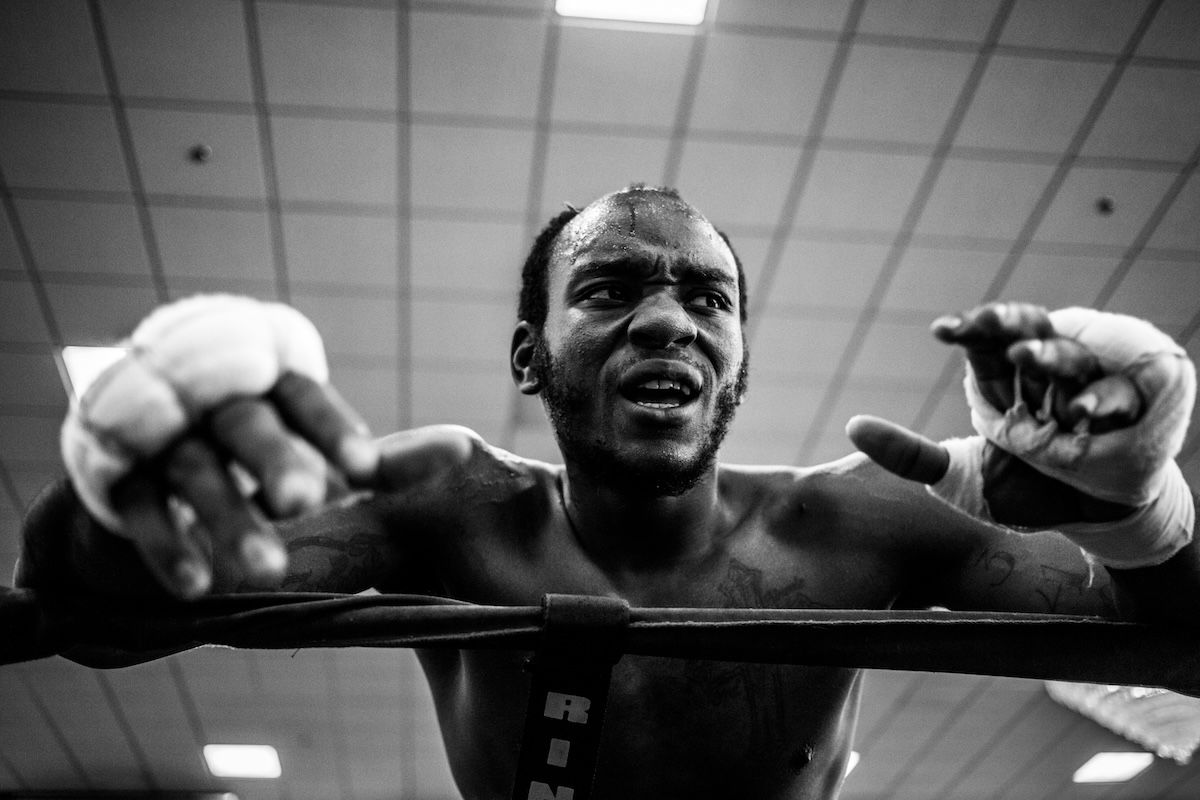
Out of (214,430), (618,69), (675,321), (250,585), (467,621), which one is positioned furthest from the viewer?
(618,69)

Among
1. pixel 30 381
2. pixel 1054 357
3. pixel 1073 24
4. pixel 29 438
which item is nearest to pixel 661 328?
pixel 1054 357

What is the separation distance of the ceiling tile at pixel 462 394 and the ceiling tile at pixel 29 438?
4.48 feet

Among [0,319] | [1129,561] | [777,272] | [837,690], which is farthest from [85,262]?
[1129,561]

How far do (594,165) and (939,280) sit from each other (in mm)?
1257

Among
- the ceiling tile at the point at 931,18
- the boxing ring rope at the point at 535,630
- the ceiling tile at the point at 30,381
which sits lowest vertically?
the boxing ring rope at the point at 535,630

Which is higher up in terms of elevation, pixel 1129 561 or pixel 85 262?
pixel 85 262

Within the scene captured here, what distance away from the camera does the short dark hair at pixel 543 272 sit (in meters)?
1.41

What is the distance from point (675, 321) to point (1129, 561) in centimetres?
54

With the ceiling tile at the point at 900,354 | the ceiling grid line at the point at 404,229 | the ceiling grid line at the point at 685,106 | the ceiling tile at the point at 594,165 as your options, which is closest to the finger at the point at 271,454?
the ceiling grid line at the point at 404,229

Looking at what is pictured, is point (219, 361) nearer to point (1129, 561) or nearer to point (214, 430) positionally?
point (214, 430)

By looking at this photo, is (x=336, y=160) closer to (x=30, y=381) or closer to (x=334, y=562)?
(x=30, y=381)

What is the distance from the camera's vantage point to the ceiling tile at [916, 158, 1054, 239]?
3.18 meters

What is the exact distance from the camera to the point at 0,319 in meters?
3.52

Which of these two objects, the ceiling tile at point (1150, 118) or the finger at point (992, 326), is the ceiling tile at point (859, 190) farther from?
the finger at point (992, 326)
